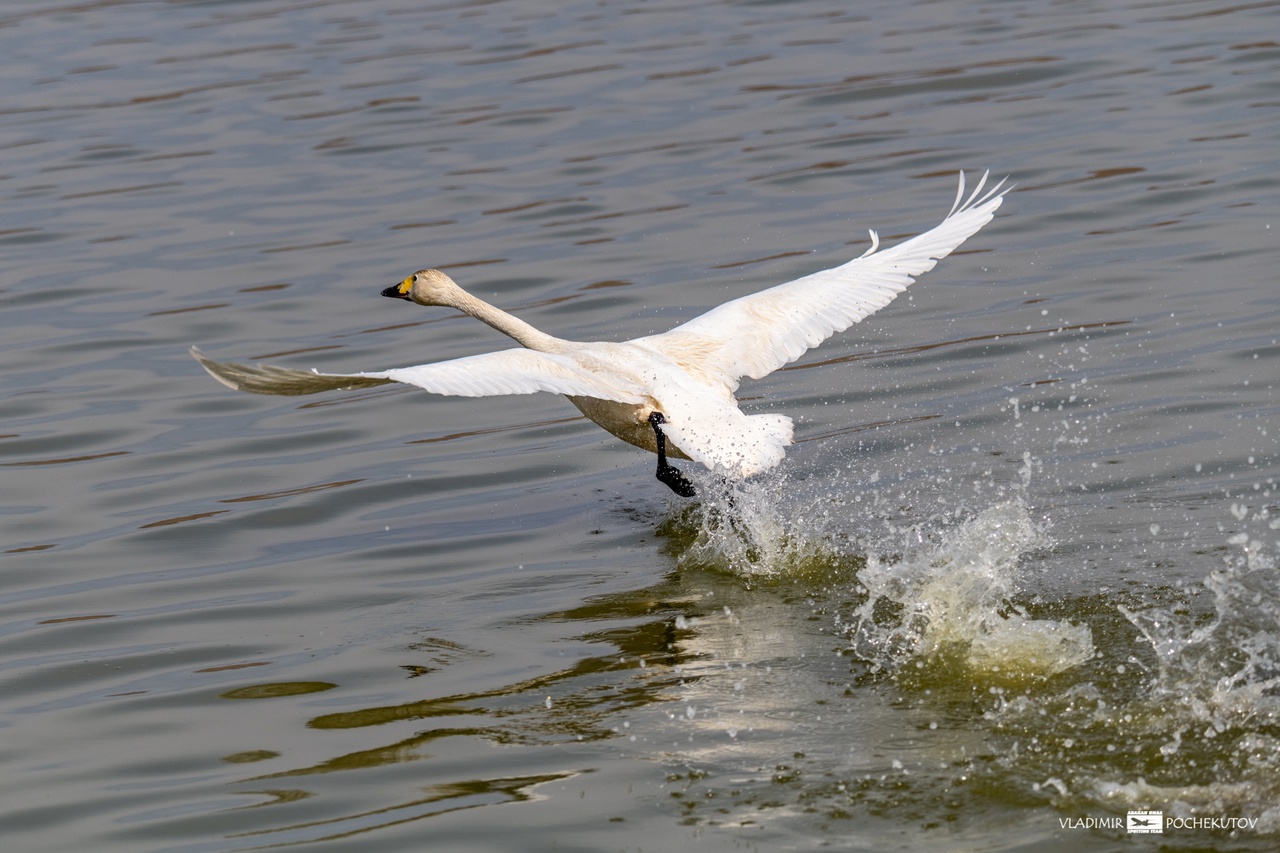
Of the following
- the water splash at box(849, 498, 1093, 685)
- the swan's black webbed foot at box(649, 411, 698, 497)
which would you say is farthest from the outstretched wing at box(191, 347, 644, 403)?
the water splash at box(849, 498, 1093, 685)

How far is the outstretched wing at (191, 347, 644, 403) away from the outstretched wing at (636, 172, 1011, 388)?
2.62 feet

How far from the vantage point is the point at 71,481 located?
9.47 m

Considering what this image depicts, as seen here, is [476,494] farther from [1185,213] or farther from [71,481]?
[1185,213]

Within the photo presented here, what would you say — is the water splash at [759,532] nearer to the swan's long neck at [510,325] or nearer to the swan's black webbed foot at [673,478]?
the swan's black webbed foot at [673,478]

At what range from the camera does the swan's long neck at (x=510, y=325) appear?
28.3ft

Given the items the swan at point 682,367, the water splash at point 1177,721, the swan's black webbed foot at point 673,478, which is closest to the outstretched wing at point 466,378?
the swan at point 682,367

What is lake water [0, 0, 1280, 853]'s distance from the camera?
5.34 metres

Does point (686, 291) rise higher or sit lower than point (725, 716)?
higher

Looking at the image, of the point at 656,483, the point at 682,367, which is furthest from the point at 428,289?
the point at 682,367

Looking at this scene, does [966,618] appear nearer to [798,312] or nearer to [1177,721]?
[1177,721]

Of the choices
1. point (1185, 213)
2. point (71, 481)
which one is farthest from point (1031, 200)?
point (71, 481)

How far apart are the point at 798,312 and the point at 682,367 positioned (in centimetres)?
94

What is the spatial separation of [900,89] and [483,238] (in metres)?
5.34

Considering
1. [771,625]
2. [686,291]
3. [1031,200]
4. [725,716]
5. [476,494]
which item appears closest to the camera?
[725,716]
